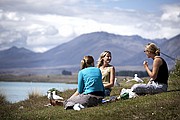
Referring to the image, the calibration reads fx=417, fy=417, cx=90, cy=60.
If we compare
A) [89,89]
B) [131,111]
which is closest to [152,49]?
[89,89]

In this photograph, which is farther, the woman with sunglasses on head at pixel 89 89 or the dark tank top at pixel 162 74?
the dark tank top at pixel 162 74

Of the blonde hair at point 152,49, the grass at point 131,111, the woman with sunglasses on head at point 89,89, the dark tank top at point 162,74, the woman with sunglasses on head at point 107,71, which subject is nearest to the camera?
the grass at point 131,111

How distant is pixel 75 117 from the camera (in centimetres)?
1231

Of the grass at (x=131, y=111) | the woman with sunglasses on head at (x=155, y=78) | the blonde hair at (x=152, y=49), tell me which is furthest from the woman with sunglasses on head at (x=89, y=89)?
the blonde hair at (x=152, y=49)

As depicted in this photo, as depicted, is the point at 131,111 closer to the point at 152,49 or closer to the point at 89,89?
the point at 89,89

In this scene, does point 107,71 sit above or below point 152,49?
below

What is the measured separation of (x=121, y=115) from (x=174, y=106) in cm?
172

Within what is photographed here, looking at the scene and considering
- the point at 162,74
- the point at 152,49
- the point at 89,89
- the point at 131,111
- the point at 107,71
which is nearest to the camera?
the point at 131,111

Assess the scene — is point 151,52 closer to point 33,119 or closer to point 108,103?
point 108,103

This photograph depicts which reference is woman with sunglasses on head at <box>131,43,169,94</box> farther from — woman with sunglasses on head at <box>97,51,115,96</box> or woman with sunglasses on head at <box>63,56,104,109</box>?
woman with sunglasses on head at <box>63,56,104,109</box>

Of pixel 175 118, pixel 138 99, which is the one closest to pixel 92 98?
pixel 138 99

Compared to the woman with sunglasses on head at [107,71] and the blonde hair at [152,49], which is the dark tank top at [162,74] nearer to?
the blonde hair at [152,49]

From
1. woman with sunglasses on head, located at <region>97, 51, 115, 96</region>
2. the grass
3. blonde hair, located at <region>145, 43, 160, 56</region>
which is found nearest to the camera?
the grass

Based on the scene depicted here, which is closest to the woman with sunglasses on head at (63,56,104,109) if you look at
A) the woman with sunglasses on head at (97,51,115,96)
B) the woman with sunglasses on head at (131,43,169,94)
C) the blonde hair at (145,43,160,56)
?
the woman with sunglasses on head at (97,51,115,96)
